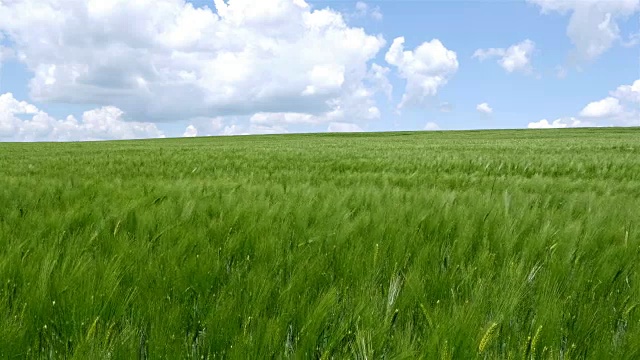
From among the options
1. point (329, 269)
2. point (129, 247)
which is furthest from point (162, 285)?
point (329, 269)

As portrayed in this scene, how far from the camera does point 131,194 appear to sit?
3.18 metres

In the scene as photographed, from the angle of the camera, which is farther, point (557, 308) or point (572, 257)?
point (572, 257)

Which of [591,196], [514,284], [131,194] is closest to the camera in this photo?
[514,284]

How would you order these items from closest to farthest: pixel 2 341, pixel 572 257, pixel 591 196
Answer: pixel 2 341 → pixel 572 257 → pixel 591 196

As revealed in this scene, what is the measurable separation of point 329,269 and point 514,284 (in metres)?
0.65

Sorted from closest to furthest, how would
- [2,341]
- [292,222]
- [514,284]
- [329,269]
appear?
[2,341] < [514,284] < [329,269] < [292,222]

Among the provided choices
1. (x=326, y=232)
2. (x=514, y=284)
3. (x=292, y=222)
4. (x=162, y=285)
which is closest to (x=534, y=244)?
(x=514, y=284)

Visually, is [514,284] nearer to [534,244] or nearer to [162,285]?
[534,244]

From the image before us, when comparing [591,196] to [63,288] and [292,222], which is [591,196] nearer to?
[292,222]

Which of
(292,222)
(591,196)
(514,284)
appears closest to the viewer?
(514,284)

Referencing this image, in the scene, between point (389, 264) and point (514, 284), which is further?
point (389, 264)

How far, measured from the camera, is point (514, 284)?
4.76ft

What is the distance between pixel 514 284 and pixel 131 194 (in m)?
2.64

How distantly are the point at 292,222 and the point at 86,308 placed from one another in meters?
1.19
